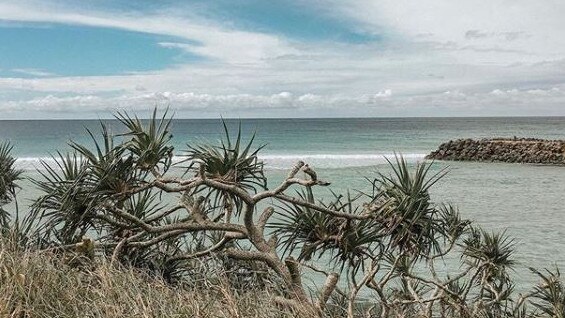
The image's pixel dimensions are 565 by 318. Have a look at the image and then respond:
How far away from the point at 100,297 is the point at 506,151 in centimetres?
4088

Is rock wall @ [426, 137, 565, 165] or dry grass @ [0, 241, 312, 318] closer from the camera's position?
dry grass @ [0, 241, 312, 318]

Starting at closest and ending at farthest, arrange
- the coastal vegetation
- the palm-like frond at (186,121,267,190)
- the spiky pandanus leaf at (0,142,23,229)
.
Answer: the coastal vegetation → the palm-like frond at (186,121,267,190) → the spiky pandanus leaf at (0,142,23,229)

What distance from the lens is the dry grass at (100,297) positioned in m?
3.50

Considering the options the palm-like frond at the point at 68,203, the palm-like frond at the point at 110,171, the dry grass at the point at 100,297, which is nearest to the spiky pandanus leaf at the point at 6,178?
the palm-like frond at the point at 68,203

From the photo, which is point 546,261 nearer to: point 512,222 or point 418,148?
point 512,222

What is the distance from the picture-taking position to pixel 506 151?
41156 millimetres

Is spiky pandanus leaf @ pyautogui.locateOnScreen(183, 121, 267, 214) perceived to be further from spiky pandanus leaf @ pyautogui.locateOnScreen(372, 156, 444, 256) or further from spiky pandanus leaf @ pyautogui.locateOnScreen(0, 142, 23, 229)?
spiky pandanus leaf @ pyautogui.locateOnScreen(0, 142, 23, 229)

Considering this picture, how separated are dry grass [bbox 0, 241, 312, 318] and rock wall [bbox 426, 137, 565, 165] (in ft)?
118

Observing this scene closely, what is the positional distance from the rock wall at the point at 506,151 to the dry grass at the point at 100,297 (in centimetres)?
3588

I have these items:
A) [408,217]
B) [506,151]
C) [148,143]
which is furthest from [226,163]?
[506,151]

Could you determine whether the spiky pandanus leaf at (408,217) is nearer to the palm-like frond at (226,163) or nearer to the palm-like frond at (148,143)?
the palm-like frond at (226,163)

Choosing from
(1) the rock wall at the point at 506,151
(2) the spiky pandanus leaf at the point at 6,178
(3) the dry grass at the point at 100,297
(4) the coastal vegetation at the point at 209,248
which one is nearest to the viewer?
(3) the dry grass at the point at 100,297

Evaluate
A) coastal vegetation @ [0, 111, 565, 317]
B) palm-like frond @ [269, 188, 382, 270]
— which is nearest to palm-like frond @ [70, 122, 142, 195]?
coastal vegetation @ [0, 111, 565, 317]

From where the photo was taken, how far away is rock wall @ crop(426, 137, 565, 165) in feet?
127
